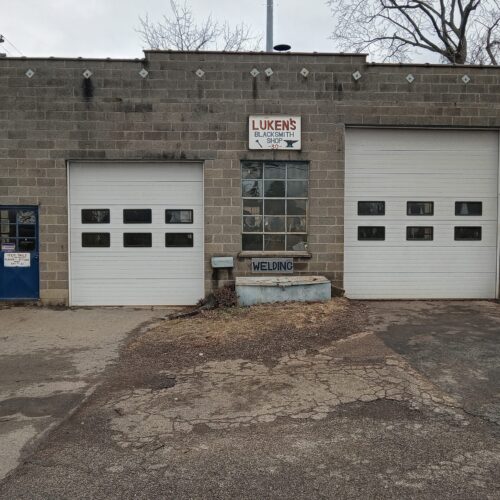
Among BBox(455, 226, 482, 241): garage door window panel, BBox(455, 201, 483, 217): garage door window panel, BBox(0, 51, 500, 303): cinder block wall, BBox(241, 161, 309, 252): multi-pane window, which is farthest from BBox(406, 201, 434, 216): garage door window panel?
BBox(241, 161, 309, 252): multi-pane window

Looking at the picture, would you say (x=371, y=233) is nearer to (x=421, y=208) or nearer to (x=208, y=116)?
(x=421, y=208)

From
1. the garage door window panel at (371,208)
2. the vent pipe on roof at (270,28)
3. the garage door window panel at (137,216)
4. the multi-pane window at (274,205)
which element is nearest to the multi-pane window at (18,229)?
the garage door window panel at (137,216)

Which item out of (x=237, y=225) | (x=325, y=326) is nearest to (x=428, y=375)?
(x=325, y=326)

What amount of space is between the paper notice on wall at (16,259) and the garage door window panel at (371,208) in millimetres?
7267

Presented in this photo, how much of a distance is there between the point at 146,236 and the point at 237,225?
2.00 m

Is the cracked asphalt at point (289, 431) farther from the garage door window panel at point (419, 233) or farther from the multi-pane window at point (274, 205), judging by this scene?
the garage door window panel at point (419, 233)

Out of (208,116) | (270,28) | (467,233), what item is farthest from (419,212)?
(270,28)

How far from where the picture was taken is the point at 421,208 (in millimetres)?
10883

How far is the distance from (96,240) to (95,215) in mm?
541

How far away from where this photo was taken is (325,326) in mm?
7961

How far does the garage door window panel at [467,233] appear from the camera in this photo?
10938mm

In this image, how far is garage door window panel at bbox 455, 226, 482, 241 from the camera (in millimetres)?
10938

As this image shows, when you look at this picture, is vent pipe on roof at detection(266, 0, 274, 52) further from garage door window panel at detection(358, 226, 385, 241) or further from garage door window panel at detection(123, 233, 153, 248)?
garage door window panel at detection(123, 233, 153, 248)

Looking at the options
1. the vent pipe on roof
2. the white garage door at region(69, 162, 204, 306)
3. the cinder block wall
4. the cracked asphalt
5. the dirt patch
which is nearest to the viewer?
the cracked asphalt
